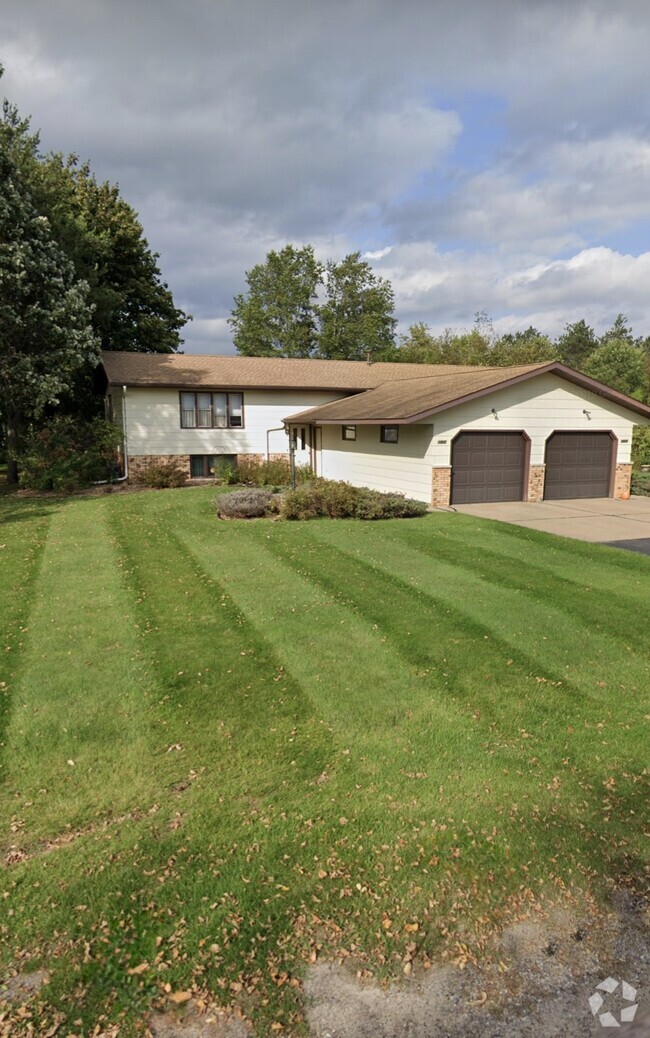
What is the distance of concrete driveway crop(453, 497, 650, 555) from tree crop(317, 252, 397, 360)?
38.9 meters

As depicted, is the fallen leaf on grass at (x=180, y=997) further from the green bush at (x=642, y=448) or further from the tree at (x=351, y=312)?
the tree at (x=351, y=312)

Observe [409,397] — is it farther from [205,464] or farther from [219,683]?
[219,683]

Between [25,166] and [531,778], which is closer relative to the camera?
[531,778]

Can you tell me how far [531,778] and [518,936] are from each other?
1388 mm

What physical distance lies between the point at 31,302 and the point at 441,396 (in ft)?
47.5

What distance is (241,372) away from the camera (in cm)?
2688

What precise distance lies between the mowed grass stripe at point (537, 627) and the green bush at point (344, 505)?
3952mm

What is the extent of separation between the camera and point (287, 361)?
3003 cm

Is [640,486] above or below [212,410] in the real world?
below

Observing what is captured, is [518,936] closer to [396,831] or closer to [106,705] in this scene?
[396,831]

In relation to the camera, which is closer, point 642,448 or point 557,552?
point 557,552

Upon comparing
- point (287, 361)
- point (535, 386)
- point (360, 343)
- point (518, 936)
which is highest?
point (360, 343)

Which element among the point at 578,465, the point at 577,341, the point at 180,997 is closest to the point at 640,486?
the point at 578,465

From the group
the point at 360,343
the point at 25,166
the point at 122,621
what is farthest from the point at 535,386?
the point at 360,343
